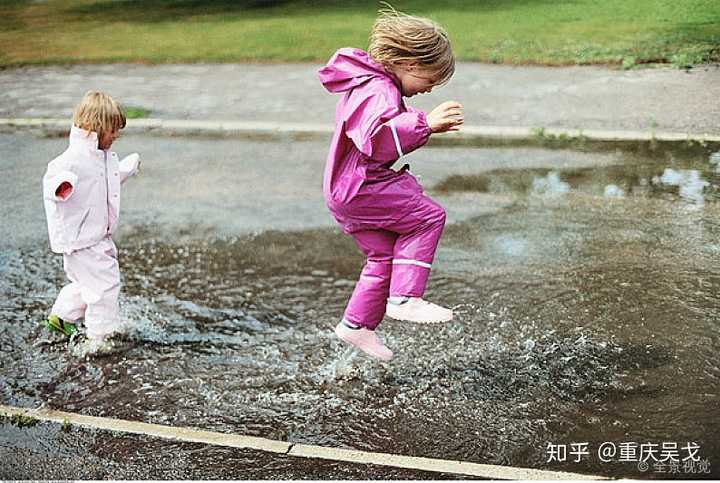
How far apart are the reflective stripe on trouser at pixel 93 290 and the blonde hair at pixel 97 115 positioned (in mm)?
624

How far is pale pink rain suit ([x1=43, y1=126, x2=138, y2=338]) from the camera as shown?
212 inches

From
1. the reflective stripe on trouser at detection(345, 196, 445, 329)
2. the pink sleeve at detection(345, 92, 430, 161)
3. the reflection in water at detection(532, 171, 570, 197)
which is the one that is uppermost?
the pink sleeve at detection(345, 92, 430, 161)

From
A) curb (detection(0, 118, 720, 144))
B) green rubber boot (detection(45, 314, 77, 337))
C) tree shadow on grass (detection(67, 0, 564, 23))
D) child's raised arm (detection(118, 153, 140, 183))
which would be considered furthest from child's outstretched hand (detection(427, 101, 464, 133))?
tree shadow on grass (detection(67, 0, 564, 23))

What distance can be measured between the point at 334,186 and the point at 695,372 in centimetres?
191

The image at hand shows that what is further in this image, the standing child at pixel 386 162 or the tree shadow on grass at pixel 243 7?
the tree shadow on grass at pixel 243 7

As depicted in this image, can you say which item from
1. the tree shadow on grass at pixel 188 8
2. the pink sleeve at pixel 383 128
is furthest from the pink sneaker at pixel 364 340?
the tree shadow on grass at pixel 188 8

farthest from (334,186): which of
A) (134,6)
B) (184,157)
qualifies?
(134,6)

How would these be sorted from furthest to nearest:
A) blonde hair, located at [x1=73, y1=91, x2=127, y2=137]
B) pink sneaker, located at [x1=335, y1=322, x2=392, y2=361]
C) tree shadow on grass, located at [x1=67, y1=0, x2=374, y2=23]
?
tree shadow on grass, located at [x1=67, y1=0, x2=374, y2=23] → blonde hair, located at [x1=73, y1=91, x2=127, y2=137] → pink sneaker, located at [x1=335, y1=322, x2=392, y2=361]

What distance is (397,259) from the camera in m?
4.86

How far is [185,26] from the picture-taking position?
1722 centimetres

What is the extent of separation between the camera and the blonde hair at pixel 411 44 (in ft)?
14.8

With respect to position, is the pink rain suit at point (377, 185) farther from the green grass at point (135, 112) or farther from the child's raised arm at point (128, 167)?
the green grass at point (135, 112)

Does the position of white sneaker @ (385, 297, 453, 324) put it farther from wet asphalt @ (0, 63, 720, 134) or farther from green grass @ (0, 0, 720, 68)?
green grass @ (0, 0, 720, 68)

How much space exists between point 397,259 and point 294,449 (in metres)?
0.99
